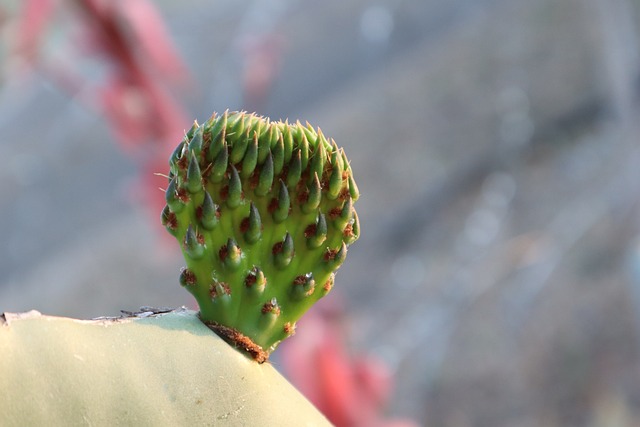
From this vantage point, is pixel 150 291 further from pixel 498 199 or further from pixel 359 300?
pixel 498 199

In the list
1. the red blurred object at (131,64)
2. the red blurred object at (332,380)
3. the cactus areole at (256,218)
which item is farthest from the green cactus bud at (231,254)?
the red blurred object at (131,64)

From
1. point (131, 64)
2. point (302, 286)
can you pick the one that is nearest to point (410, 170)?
point (131, 64)

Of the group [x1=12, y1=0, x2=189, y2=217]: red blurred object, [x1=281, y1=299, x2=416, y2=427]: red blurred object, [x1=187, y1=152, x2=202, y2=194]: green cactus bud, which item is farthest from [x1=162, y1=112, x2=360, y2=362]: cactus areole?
[x1=12, y1=0, x2=189, y2=217]: red blurred object

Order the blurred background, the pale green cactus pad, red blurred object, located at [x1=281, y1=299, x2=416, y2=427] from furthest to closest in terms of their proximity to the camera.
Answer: the blurred background
red blurred object, located at [x1=281, y1=299, x2=416, y2=427]
the pale green cactus pad

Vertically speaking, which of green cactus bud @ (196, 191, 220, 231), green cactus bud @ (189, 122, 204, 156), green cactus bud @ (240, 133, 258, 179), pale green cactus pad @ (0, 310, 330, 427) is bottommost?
pale green cactus pad @ (0, 310, 330, 427)

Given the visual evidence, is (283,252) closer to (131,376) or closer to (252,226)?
(252,226)

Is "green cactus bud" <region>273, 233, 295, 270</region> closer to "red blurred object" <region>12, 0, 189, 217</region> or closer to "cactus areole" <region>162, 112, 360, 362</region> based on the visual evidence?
"cactus areole" <region>162, 112, 360, 362</region>
